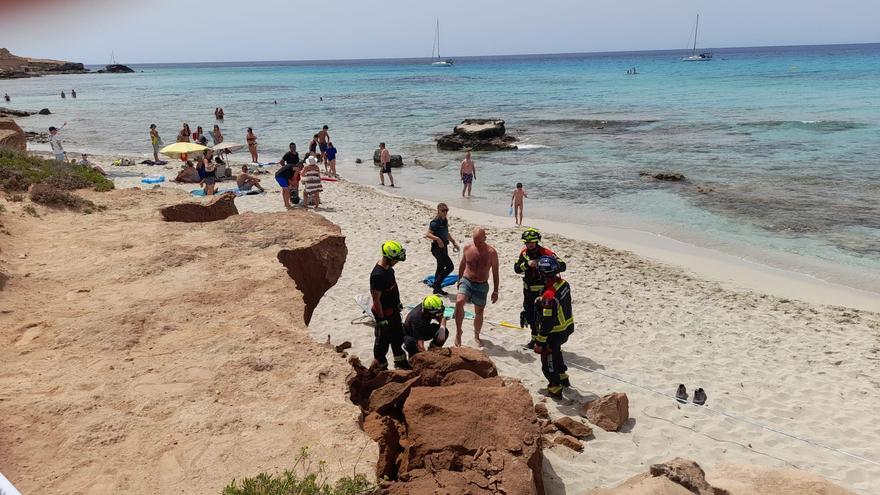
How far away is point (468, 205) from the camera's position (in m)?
18.9

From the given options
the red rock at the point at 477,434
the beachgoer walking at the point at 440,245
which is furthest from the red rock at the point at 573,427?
the beachgoer walking at the point at 440,245

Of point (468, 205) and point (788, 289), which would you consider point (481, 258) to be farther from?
point (468, 205)

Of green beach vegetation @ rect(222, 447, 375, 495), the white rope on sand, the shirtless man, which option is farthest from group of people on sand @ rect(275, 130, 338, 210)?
green beach vegetation @ rect(222, 447, 375, 495)

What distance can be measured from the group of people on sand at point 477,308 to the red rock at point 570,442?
1.12 meters

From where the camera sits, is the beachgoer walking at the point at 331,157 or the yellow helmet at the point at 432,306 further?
the beachgoer walking at the point at 331,157

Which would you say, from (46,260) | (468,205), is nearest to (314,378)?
(46,260)

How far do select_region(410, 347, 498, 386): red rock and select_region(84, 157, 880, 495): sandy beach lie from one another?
1166 mm

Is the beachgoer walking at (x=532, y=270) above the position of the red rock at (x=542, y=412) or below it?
above

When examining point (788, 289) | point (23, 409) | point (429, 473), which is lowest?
point (788, 289)

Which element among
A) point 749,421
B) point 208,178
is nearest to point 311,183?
point 208,178

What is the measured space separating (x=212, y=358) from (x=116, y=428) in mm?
977

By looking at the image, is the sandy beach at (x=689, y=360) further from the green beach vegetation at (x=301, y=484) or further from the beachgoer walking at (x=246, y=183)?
the beachgoer walking at (x=246, y=183)

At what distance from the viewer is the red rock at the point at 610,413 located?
679 centimetres

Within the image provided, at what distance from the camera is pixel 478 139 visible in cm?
2988
